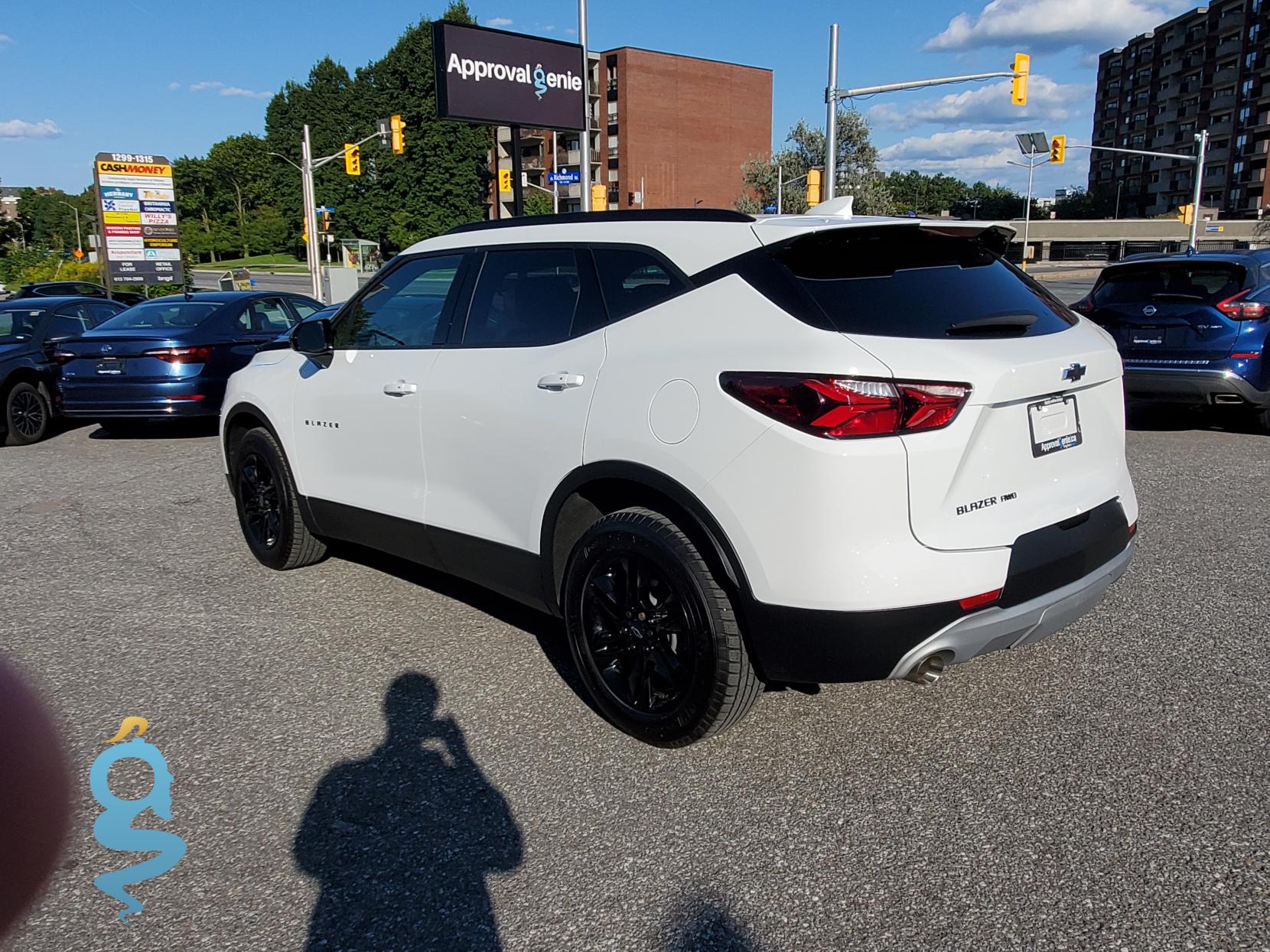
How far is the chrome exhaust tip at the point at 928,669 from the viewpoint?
9.81 ft

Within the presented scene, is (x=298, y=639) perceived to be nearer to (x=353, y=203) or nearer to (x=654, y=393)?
(x=654, y=393)

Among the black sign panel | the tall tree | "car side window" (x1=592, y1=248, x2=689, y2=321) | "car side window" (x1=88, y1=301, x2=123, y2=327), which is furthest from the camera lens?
the tall tree

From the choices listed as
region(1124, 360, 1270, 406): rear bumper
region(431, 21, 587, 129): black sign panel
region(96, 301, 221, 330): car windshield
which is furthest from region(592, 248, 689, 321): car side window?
region(431, 21, 587, 129): black sign panel

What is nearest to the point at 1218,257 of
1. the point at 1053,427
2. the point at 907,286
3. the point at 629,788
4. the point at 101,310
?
the point at 1053,427

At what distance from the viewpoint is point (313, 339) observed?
15.9 feet

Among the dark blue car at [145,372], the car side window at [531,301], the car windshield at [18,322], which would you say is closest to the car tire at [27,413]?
the car windshield at [18,322]

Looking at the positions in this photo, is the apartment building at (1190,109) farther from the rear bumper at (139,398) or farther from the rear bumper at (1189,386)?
the rear bumper at (139,398)

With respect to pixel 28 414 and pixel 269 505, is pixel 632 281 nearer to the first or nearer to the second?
pixel 269 505

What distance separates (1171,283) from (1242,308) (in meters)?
0.62

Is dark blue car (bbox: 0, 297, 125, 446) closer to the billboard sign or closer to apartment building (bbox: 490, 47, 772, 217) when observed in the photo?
the billboard sign

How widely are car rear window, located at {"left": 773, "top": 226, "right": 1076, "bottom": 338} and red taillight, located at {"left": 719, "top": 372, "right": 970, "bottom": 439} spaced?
0.20 metres

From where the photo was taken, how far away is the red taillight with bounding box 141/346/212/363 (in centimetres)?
1003

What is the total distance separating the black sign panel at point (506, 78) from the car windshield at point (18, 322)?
1225 centimetres

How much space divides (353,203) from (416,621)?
84433 mm
